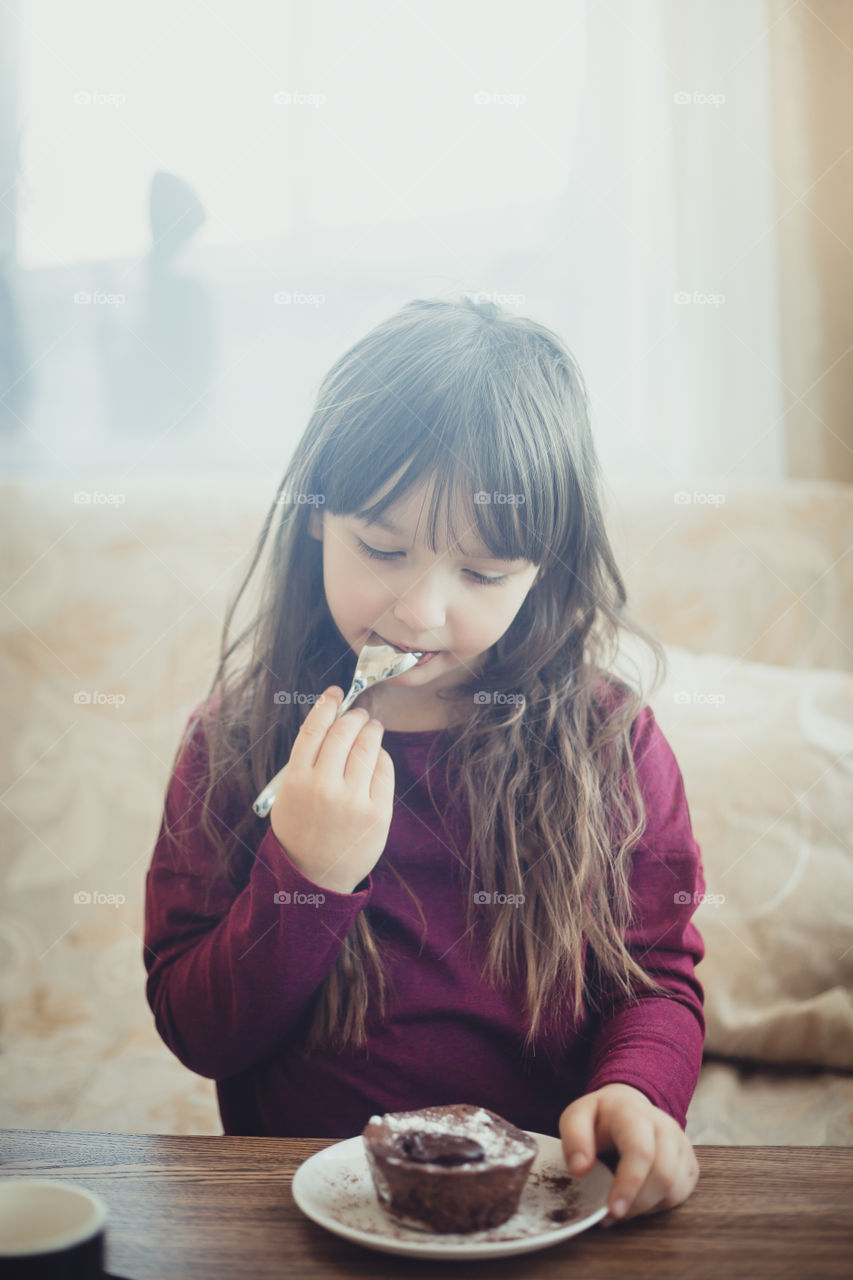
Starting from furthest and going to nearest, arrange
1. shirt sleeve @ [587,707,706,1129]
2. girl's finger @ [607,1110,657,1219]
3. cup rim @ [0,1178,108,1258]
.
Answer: shirt sleeve @ [587,707,706,1129] < girl's finger @ [607,1110,657,1219] < cup rim @ [0,1178,108,1258]

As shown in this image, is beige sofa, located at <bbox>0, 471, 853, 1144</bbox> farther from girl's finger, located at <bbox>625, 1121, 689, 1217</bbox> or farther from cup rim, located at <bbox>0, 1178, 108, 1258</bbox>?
cup rim, located at <bbox>0, 1178, 108, 1258</bbox>

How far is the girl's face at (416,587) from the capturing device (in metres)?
0.77

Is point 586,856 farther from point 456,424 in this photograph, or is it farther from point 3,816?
point 3,816

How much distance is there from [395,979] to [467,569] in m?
0.34

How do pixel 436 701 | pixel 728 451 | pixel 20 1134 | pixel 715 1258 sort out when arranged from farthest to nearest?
pixel 728 451 → pixel 436 701 → pixel 20 1134 → pixel 715 1258

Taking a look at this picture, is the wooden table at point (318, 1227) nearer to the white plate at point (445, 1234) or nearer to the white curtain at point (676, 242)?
the white plate at point (445, 1234)

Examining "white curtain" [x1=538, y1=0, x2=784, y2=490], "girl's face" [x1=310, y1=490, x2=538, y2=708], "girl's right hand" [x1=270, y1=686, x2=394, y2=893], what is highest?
"white curtain" [x1=538, y1=0, x2=784, y2=490]

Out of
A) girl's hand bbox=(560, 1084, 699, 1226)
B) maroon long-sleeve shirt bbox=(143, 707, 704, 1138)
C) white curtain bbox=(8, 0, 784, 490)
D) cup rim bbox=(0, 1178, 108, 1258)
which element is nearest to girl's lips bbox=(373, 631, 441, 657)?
maroon long-sleeve shirt bbox=(143, 707, 704, 1138)

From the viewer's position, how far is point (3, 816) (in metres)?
1.34

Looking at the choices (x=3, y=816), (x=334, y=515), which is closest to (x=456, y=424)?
(x=334, y=515)

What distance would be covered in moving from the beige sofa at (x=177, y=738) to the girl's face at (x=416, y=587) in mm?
465

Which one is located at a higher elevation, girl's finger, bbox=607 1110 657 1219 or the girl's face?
the girl's face

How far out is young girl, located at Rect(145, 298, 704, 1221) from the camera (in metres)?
0.76

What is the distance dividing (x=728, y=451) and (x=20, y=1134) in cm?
122
